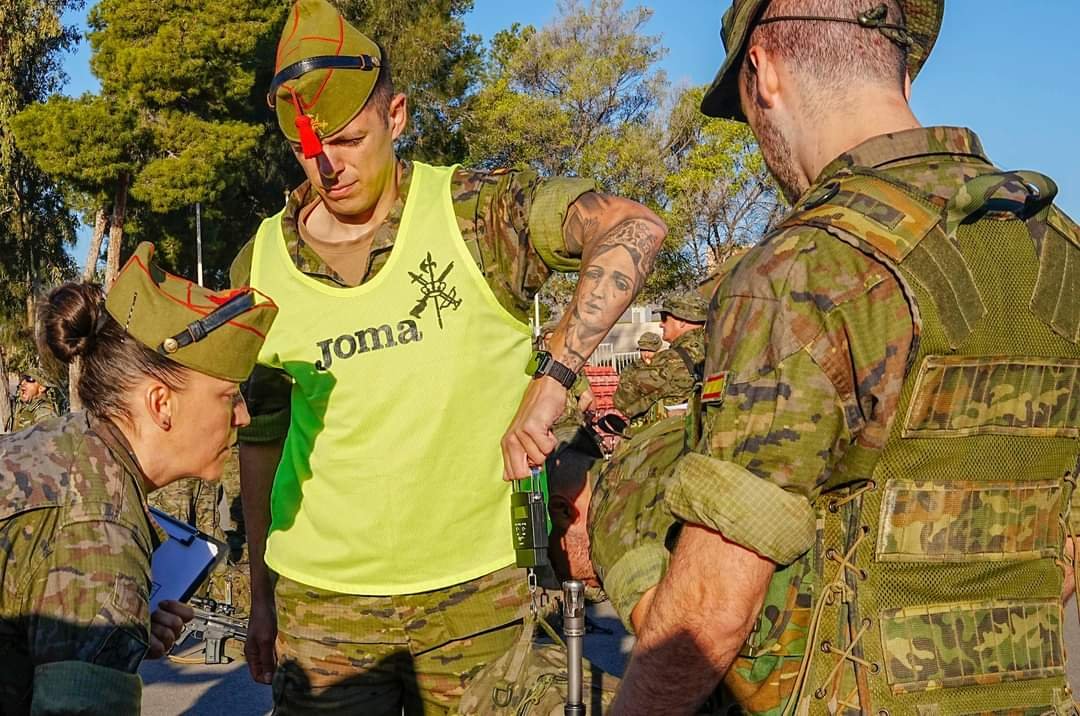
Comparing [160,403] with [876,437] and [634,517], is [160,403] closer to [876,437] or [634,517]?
[634,517]

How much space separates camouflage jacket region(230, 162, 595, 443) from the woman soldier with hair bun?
419 millimetres

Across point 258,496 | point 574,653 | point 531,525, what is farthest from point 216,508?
point 574,653

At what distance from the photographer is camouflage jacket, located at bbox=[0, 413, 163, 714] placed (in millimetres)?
2223

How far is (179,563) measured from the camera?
9.87 ft

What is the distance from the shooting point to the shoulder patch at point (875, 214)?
183 cm

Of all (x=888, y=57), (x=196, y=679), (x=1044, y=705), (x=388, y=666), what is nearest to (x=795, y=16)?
(x=888, y=57)

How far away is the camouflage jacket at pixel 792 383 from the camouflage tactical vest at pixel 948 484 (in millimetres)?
39

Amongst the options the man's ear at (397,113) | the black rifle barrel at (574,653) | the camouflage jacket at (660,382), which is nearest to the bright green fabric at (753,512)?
the black rifle barrel at (574,653)

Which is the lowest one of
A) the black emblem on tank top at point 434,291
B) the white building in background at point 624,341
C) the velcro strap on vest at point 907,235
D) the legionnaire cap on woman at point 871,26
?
the velcro strap on vest at point 907,235

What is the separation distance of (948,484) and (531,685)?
1.15 metres

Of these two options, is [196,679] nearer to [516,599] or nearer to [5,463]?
[516,599]

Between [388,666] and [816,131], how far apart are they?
183 centimetres

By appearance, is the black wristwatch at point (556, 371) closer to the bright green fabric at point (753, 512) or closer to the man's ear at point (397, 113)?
the man's ear at point (397, 113)

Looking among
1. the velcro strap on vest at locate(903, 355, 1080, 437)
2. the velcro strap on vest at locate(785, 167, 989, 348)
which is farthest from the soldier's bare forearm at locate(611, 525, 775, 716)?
the velcro strap on vest at locate(785, 167, 989, 348)
